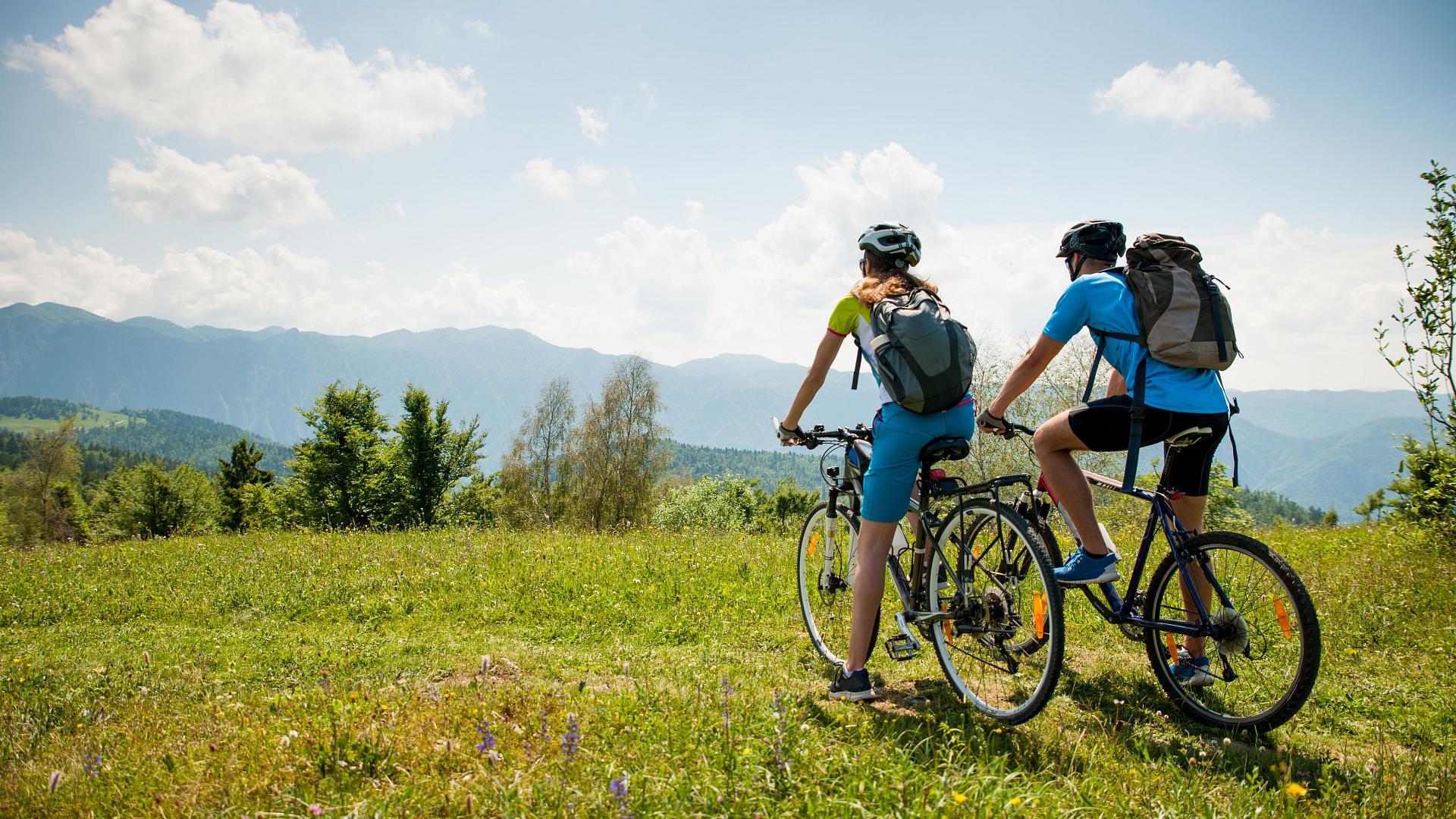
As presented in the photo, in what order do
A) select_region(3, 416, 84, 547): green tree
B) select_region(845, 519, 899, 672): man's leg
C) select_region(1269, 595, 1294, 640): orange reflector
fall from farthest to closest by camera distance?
select_region(3, 416, 84, 547): green tree → select_region(845, 519, 899, 672): man's leg → select_region(1269, 595, 1294, 640): orange reflector

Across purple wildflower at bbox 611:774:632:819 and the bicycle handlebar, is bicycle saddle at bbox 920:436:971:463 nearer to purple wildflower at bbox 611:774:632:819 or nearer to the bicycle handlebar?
the bicycle handlebar

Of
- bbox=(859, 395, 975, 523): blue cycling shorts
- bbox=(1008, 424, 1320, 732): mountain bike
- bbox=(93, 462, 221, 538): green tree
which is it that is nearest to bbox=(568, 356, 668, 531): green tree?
bbox=(93, 462, 221, 538): green tree

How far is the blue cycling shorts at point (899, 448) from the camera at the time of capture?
421cm

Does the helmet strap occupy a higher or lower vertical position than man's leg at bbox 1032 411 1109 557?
higher

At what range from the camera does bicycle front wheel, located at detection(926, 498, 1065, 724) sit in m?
4.23

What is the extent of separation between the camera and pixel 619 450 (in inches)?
2189

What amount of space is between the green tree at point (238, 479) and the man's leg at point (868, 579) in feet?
214

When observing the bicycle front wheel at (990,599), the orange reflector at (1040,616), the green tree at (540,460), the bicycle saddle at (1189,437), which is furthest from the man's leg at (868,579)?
the green tree at (540,460)

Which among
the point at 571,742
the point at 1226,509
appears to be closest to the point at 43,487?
the point at 571,742

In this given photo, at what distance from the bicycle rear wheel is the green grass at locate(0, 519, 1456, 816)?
0.19 meters

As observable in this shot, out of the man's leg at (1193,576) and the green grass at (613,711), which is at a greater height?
the man's leg at (1193,576)

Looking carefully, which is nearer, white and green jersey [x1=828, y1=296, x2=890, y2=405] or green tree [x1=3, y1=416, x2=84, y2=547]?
white and green jersey [x1=828, y1=296, x2=890, y2=405]

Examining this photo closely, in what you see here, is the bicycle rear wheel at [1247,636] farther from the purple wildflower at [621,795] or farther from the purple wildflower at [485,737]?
the purple wildflower at [485,737]

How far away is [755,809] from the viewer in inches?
108
